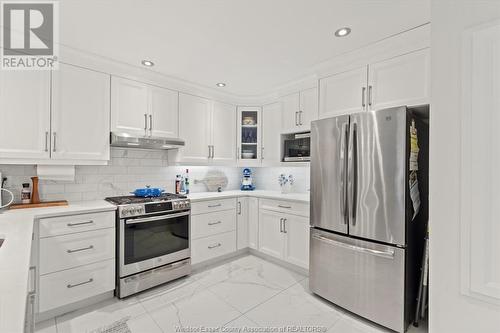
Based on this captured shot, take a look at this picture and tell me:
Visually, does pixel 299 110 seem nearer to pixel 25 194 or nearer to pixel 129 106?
pixel 129 106

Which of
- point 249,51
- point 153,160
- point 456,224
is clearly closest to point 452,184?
point 456,224

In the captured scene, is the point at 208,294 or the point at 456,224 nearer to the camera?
the point at 456,224

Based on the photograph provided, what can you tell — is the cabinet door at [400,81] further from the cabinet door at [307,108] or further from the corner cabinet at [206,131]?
the corner cabinet at [206,131]

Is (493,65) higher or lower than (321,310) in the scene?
higher

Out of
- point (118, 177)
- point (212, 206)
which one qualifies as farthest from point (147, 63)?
point (212, 206)

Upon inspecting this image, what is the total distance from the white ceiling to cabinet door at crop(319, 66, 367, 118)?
0.81 feet

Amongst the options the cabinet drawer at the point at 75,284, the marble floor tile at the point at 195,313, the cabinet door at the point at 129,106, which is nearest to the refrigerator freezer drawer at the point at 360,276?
the marble floor tile at the point at 195,313

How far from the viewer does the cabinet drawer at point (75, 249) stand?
191 centimetres

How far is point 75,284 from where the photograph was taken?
2039mm

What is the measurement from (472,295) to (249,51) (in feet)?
7.65

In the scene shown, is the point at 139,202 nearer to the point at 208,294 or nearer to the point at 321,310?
the point at 208,294

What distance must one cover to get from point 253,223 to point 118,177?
1.86m

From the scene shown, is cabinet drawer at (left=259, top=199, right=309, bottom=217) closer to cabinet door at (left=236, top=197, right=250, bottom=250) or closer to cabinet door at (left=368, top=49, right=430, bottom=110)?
cabinet door at (left=236, top=197, right=250, bottom=250)

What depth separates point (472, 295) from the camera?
1.07 m
